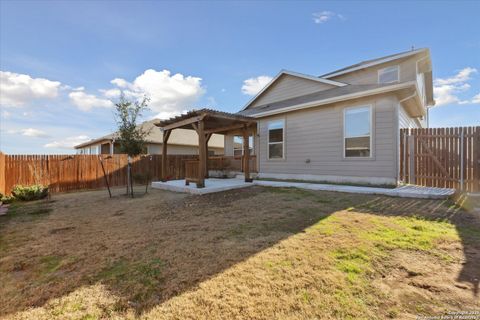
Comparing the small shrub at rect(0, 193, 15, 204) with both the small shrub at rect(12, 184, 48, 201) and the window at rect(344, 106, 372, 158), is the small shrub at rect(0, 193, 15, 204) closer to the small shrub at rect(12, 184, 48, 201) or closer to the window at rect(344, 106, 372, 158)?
the small shrub at rect(12, 184, 48, 201)

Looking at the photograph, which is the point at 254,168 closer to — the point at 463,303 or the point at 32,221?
the point at 32,221

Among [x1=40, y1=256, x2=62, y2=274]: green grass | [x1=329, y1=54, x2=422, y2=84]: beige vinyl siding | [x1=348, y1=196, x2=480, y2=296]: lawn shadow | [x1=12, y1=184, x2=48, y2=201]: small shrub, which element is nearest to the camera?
[x1=348, y1=196, x2=480, y2=296]: lawn shadow

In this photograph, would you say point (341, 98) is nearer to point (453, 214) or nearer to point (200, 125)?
point (453, 214)

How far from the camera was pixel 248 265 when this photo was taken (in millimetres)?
2486

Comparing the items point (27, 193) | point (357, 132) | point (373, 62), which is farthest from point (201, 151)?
point (373, 62)

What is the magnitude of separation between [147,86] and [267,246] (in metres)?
14.3

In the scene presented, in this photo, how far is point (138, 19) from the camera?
27.2 ft

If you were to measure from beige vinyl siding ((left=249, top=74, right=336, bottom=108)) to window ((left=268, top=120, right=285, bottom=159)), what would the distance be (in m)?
2.43

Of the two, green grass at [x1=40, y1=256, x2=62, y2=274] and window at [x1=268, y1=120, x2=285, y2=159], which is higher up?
window at [x1=268, y1=120, x2=285, y2=159]

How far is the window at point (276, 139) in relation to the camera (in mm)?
9859

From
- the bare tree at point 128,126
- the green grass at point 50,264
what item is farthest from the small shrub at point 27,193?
the green grass at point 50,264

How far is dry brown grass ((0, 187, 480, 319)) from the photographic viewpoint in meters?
1.84

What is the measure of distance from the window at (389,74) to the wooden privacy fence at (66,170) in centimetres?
1233

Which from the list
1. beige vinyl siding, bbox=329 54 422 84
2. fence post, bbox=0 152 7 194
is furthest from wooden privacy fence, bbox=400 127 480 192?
fence post, bbox=0 152 7 194
